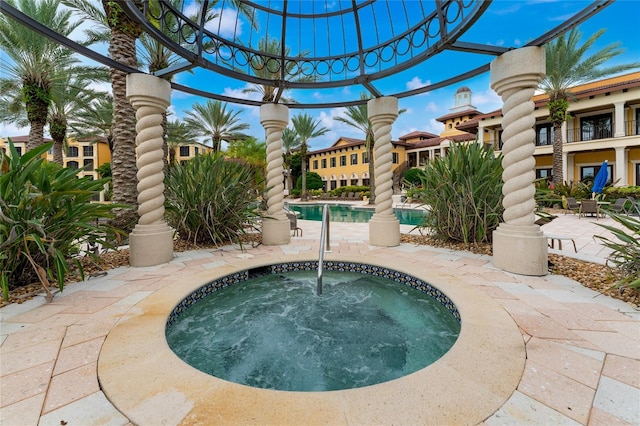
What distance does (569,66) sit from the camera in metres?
15.8

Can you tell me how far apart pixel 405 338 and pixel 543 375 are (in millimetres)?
1278

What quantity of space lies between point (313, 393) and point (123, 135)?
7.49 meters

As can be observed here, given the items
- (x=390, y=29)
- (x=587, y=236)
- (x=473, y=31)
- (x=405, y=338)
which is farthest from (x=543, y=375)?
(x=587, y=236)

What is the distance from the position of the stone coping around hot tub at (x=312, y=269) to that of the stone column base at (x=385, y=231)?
164 cm

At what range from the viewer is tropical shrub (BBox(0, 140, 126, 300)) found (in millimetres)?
3268

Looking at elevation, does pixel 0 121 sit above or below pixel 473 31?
above

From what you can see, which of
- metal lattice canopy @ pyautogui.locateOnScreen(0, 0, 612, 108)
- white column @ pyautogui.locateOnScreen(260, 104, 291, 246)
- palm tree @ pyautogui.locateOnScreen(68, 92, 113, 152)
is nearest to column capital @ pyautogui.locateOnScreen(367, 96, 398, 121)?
metal lattice canopy @ pyautogui.locateOnScreen(0, 0, 612, 108)

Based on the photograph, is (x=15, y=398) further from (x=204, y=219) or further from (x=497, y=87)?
(x=497, y=87)

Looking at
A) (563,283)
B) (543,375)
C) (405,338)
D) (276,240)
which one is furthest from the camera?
(276,240)

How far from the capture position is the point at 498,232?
466 centimetres

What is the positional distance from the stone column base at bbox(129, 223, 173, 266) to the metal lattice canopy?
268 centimetres

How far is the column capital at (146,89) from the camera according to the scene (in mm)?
4902

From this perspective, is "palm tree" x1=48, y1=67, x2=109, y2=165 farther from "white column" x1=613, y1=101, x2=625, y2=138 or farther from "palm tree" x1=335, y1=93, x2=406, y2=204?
"white column" x1=613, y1=101, x2=625, y2=138

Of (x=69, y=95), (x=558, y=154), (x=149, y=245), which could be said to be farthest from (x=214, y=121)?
(x=558, y=154)
